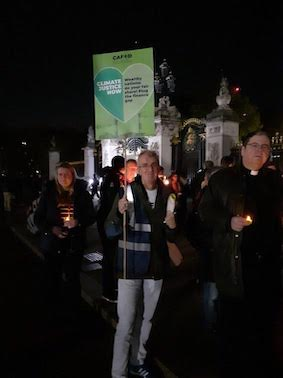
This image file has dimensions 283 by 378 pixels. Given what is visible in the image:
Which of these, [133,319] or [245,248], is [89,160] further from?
[245,248]

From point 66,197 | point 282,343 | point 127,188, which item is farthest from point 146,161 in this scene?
point 282,343

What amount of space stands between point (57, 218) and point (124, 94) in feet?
6.66

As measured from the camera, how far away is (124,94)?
13.4 feet

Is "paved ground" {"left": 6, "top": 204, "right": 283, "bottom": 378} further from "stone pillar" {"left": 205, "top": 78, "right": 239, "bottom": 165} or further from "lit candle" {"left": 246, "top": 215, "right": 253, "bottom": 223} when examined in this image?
"stone pillar" {"left": 205, "top": 78, "right": 239, "bottom": 165}

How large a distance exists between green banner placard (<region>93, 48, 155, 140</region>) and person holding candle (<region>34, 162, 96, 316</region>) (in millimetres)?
1374

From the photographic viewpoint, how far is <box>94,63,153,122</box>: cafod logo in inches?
155

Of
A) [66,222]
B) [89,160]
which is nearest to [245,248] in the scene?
[66,222]

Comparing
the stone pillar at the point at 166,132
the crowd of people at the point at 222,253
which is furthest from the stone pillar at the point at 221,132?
the crowd of people at the point at 222,253

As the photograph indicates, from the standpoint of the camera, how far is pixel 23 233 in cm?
1292

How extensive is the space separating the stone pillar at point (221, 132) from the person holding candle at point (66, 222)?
1173 cm

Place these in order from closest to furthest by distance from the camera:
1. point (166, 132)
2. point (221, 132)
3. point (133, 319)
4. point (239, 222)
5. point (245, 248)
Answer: point (239, 222), point (245, 248), point (133, 319), point (221, 132), point (166, 132)

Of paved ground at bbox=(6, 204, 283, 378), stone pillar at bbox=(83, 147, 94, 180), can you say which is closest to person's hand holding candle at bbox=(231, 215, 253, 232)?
paved ground at bbox=(6, 204, 283, 378)

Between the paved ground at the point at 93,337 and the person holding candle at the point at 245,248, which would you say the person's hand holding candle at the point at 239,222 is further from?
the paved ground at the point at 93,337

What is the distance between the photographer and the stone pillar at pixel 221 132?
16734 millimetres
